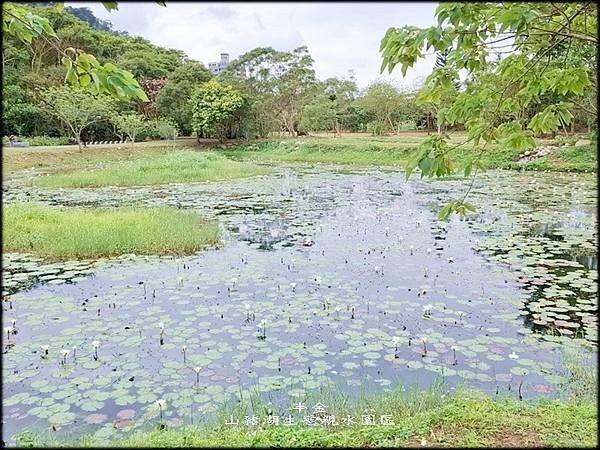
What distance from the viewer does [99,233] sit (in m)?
8.26

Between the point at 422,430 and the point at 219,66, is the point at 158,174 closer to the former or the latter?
the point at 422,430

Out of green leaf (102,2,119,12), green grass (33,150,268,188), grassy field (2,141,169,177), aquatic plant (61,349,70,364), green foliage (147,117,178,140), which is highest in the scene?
green foliage (147,117,178,140)

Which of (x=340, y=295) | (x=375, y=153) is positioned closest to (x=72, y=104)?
(x=375, y=153)

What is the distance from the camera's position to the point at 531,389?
382 cm

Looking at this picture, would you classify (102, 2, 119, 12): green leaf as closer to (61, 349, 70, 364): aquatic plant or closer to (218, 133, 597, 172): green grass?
(61, 349, 70, 364): aquatic plant

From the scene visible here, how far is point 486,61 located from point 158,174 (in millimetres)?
16158

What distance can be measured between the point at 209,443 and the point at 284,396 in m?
1.32

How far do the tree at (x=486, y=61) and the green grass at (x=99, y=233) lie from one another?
614 cm

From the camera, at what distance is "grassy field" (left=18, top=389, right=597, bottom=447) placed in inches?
93.3

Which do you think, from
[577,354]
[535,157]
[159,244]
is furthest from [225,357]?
[535,157]

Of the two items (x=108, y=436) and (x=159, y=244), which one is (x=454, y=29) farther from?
(x=159, y=244)

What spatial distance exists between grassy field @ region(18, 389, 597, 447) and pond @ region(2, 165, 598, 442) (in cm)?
41

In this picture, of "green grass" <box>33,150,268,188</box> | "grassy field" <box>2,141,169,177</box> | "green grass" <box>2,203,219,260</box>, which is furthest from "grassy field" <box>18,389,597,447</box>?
"grassy field" <box>2,141,169,177</box>

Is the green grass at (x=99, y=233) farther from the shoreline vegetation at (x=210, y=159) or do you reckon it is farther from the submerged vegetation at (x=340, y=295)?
the shoreline vegetation at (x=210, y=159)
